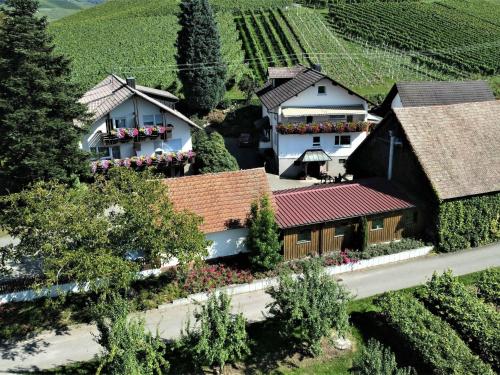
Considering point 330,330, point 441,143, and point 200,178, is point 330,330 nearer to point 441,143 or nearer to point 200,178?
point 200,178

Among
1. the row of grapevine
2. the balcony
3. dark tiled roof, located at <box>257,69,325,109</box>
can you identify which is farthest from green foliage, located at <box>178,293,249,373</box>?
the row of grapevine

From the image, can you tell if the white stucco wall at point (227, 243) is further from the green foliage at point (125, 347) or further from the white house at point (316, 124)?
the white house at point (316, 124)

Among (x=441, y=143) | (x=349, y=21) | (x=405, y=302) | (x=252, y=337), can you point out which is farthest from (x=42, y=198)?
(x=349, y=21)

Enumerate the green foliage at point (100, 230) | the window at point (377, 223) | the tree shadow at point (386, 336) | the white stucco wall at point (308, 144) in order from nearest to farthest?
the green foliage at point (100, 230) < the tree shadow at point (386, 336) < the window at point (377, 223) < the white stucco wall at point (308, 144)

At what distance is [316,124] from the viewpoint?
1766 inches

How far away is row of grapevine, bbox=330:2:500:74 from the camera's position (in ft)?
269

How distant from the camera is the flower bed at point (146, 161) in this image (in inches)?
1620

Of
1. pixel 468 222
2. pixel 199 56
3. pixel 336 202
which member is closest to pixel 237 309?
pixel 336 202

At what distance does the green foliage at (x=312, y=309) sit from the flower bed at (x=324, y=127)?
22418 mm

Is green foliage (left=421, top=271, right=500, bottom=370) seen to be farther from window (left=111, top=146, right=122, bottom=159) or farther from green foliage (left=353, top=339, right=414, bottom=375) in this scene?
window (left=111, top=146, right=122, bottom=159)

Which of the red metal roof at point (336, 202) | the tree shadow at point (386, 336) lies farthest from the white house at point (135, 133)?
the tree shadow at point (386, 336)

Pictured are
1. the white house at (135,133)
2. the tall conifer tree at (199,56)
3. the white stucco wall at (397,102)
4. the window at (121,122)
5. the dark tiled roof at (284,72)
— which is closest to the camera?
the white house at (135,133)

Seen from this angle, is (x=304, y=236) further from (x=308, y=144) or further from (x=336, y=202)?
(x=308, y=144)

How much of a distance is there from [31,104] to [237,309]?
20.5 metres
